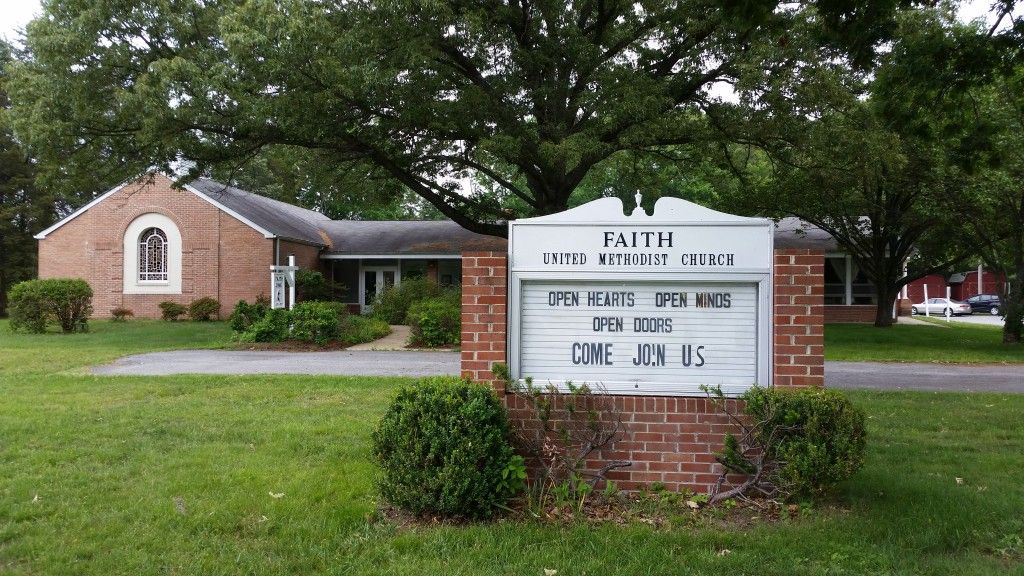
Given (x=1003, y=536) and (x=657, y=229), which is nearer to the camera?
(x=1003, y=536)

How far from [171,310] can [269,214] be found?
18.9 feet

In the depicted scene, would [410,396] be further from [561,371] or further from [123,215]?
[123,215]

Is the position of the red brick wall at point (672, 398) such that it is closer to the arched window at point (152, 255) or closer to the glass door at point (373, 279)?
the glass door at point (373, 279)

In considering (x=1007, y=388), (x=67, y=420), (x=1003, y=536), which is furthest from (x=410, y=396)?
(x=1007, y=388)

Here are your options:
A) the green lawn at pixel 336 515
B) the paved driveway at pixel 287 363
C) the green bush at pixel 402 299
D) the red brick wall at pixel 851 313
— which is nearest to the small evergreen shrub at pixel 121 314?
the green bush at pixel 402 299

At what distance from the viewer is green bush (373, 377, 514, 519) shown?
14.5 feet

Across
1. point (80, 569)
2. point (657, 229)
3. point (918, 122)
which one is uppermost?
point (918, 122)

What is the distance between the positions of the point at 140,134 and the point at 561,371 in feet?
46.1

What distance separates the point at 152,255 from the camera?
28781mm

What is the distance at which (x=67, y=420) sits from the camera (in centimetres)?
745

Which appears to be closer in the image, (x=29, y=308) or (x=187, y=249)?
(x=29, y=308)

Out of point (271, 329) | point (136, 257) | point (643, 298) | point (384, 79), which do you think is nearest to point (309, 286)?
point (136, 257)

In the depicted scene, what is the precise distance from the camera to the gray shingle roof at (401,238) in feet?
97.5

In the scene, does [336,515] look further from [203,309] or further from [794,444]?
[203,309]
